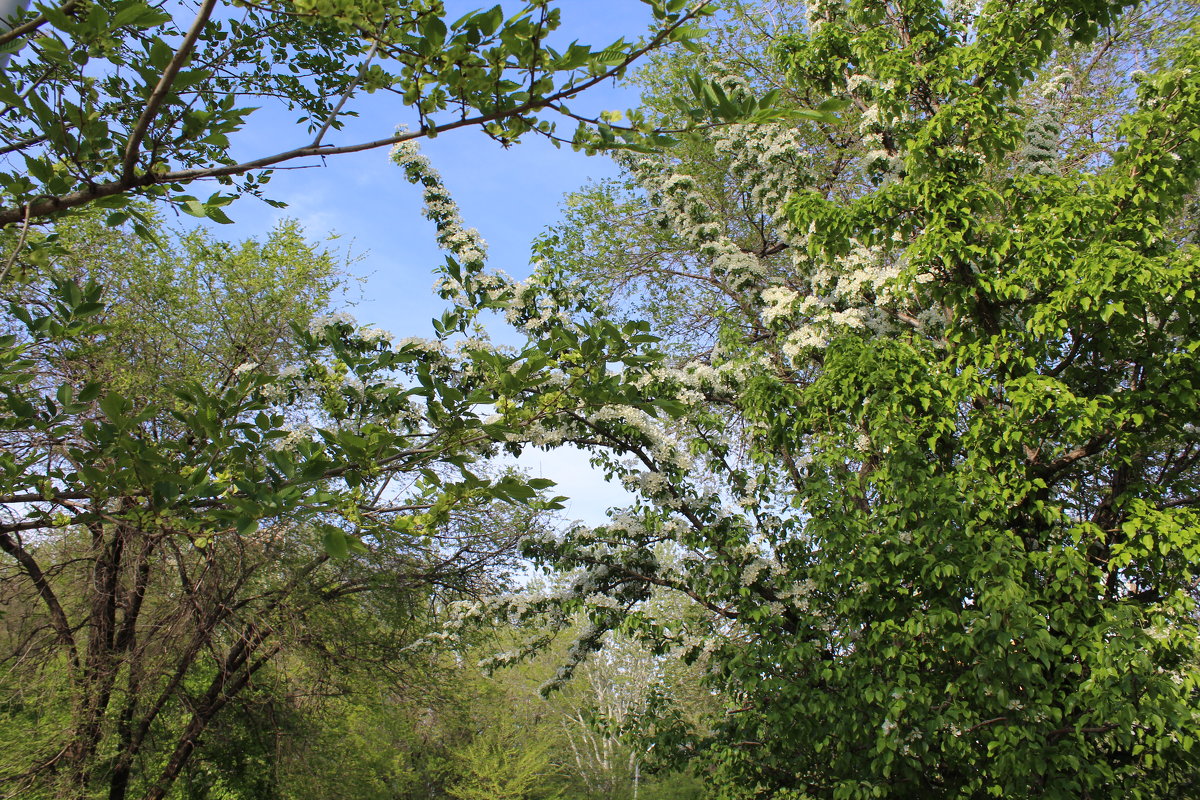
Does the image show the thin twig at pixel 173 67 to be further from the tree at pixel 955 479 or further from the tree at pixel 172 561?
the tree at pixel 955 479

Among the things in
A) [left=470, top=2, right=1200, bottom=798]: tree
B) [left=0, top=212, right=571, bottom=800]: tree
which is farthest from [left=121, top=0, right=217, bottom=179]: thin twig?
[left=470, top=2, right=1200, bottom=798]: tree

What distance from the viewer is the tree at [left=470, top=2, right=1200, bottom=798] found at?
505 centimetres

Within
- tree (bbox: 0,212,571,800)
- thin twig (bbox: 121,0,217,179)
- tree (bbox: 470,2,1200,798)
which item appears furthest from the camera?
tree (bbox: 0,212,571,800)

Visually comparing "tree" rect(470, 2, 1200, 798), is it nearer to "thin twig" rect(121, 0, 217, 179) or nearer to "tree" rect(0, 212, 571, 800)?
"tree" rect(0, 212, 571, 800)

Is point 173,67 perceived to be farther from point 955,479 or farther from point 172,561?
point 172,561

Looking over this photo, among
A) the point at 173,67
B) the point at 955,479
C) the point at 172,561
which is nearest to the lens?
the point at 173,67

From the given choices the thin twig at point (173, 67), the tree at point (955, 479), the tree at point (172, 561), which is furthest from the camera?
the tree at point (172, 561)

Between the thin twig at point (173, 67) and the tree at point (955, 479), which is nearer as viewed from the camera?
the thin twig at point (173, 67)

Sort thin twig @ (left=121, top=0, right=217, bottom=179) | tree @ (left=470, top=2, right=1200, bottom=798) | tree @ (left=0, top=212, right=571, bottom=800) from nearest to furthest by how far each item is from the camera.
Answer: thin twig @ (left=121, top=0, right=217, bottom=179) → tree @ (left=470, top=2, right=1200, bottom=798) → tree @ (left=0, top=212, right=571, bottom=800)

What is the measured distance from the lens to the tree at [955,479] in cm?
505

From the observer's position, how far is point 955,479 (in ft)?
18.5

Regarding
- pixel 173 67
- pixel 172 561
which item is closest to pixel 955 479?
pixel 173 67

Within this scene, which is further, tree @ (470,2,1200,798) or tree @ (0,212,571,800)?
tree @ (0,212,571,800)

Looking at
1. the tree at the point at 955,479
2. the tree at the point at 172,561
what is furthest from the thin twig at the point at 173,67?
the tree at the point at 955,479
